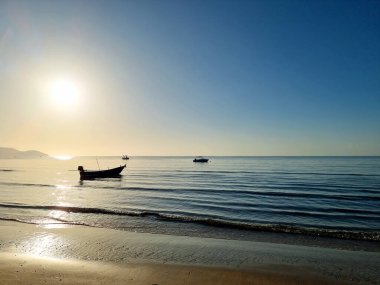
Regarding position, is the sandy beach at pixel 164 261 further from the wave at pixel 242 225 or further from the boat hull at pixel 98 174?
the boat hull at pixel 98 174

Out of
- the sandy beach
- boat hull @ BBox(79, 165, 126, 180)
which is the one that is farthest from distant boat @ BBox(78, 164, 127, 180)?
the sandy beach

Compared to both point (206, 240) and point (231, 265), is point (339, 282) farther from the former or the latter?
point (206, 240)

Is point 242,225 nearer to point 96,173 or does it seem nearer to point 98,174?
point 96,173

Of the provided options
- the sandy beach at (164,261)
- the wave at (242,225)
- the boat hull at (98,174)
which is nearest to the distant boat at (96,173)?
the boat hull at (98,174)

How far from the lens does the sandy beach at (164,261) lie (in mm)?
8617

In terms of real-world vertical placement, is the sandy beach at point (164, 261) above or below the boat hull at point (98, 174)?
below

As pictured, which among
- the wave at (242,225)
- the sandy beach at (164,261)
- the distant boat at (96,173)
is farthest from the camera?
the distant boat at (96,173)

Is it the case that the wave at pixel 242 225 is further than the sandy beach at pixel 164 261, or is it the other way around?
the wave at pixel 242 225

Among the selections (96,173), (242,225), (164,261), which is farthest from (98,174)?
(164,261)

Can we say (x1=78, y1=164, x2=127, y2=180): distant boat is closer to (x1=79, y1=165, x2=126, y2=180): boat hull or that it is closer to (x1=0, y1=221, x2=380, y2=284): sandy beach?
(x1=79, y1=165, x2=126, y2=180): boat hull

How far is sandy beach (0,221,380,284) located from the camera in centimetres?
862

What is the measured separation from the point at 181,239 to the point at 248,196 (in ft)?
55.9

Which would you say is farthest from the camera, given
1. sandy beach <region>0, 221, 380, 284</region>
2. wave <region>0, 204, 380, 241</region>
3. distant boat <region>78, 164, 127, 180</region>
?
distant boat <region>78, 164, 127, 180</region>

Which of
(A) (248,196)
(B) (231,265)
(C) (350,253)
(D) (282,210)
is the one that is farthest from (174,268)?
(A) (248,196)
